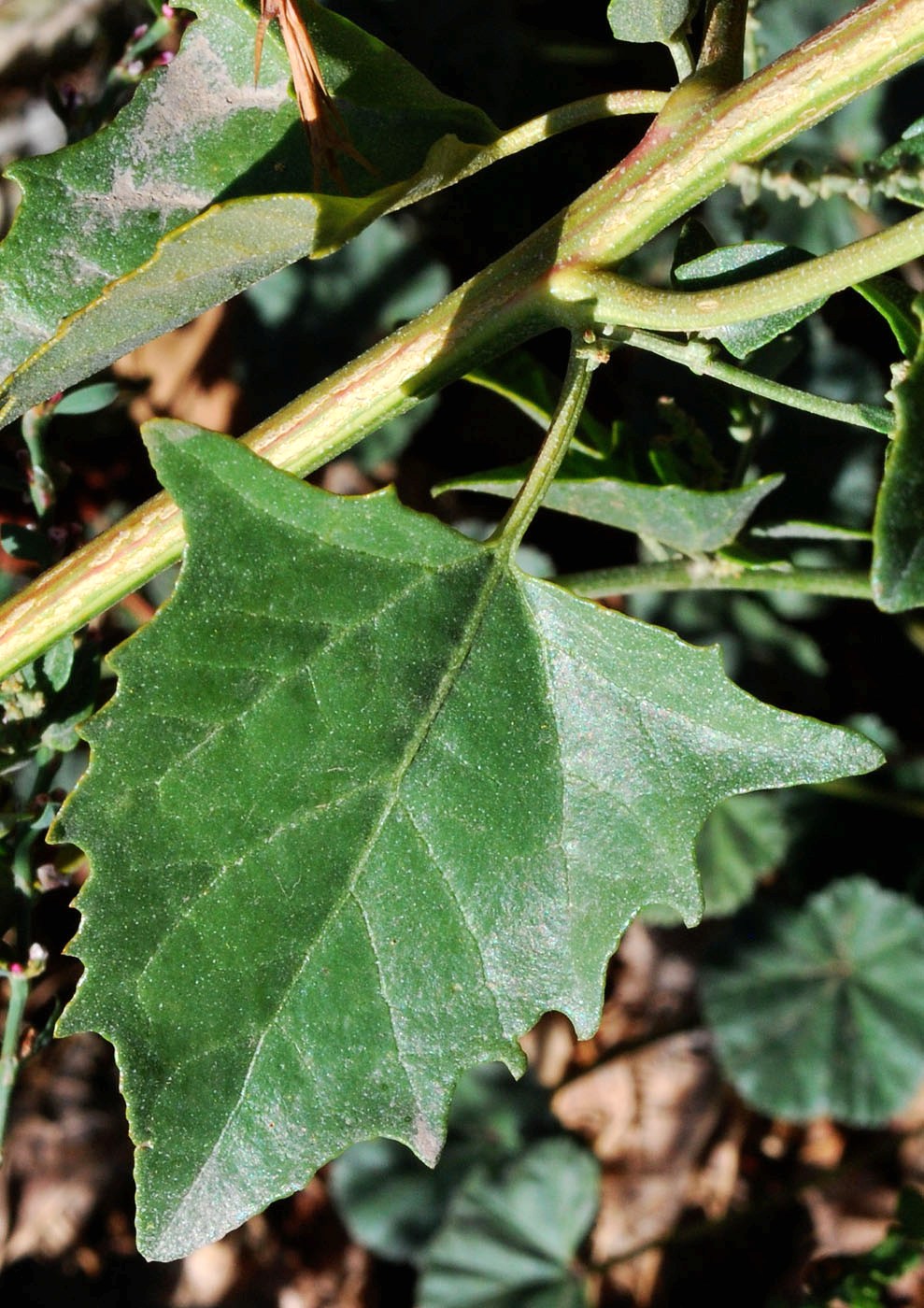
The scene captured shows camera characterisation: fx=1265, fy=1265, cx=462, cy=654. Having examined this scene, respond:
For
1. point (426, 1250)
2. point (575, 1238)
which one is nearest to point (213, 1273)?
point (426, 1250)

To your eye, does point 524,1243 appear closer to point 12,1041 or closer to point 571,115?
point 12,1041

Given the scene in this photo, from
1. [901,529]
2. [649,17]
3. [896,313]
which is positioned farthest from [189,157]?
[901,529]

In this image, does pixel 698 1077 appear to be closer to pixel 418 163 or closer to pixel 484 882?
pixel 484 882

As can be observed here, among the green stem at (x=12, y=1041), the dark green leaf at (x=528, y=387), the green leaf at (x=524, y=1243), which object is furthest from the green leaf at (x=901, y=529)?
the green leaf at (x=524, y=1243)

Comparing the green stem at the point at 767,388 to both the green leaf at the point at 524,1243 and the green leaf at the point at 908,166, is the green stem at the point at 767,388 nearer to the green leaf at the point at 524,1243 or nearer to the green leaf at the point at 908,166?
the green leaf at the point at 908,166

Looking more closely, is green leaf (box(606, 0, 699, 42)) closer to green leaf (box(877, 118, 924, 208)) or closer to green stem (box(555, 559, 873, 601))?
green leaf (box(877, 118, 924, 208))

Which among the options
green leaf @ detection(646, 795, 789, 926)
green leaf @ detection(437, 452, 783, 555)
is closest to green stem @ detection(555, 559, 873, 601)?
green leaf @ detection(437, 452, 783, 555)

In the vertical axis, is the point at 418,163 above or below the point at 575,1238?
above
